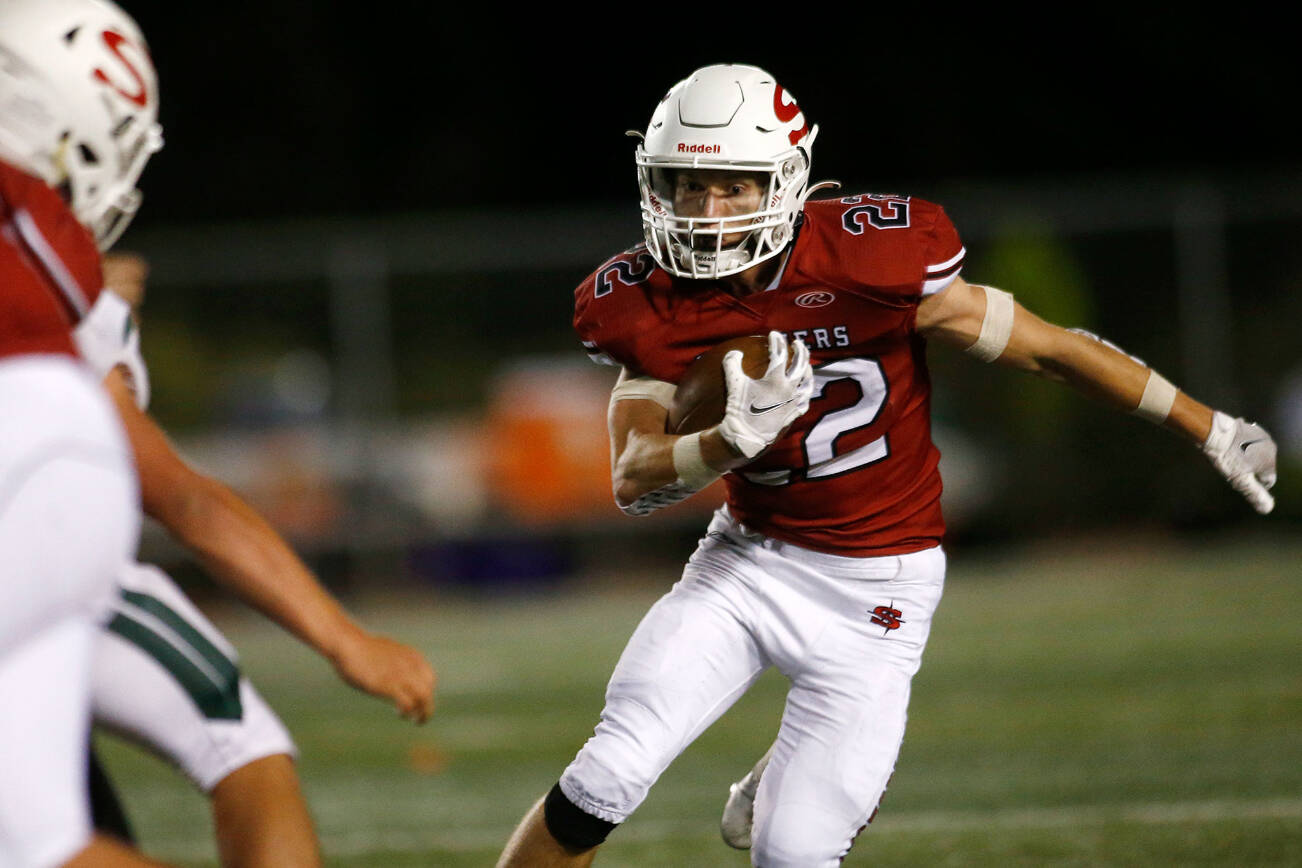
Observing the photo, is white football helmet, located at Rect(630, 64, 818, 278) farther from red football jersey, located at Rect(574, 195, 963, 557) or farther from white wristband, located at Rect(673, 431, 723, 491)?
white wristband, located at Rect(673, 431, 723, 491)

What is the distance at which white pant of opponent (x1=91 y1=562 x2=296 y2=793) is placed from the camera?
7.98ft

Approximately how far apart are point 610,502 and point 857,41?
9599 mm

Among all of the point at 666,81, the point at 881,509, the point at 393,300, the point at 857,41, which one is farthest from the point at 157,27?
the point at 881,509

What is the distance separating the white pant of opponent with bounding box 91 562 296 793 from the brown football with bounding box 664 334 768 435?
3.27 feet

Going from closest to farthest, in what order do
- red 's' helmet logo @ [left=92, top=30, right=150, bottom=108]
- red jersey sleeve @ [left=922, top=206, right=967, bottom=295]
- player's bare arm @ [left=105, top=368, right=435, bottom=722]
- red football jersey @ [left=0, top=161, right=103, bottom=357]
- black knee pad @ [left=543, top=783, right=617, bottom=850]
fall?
red football jersey @ [left=0, top=161, right=103, bottom=357], player's bare arm @ [left=105, top=368, right=435, bottom=722], red 's' helmet logo @ [left=92, top=30, right=150, bottom=108], black knee pad @ [left=543, top=783, right=617, bottom=850], red jersey sleeve @ [left=922, top=206, right=967, bottom=295]

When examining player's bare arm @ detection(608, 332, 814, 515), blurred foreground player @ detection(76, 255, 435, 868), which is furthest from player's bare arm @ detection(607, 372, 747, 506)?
blurred foreground player @ detection(76, 255, 435, 868)

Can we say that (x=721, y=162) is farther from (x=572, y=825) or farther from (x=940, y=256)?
(x=572, y=825)

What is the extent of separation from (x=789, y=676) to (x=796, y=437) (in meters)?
0.46

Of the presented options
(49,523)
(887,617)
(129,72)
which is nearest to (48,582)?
(49,523)

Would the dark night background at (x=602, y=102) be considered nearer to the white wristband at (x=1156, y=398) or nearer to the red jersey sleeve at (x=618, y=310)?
the red jersey sleeve at (x=618, y=310)

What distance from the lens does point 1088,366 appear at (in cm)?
328

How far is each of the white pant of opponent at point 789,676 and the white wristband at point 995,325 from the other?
1.42ft

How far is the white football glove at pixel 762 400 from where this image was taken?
9.56 ft

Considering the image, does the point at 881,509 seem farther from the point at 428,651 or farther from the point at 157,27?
the point at 157,27
